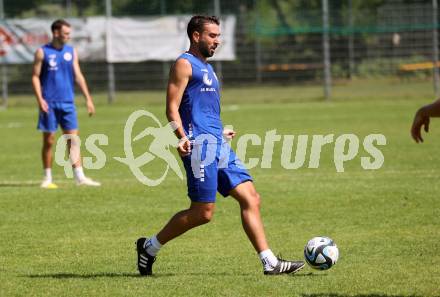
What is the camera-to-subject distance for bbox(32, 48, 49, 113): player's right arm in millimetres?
13250

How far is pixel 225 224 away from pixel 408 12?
22.5 metres

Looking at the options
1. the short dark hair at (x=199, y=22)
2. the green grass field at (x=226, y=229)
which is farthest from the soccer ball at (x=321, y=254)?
the short dark hair at (x=199, y=22)

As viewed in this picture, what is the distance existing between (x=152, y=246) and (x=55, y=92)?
20.6 ft

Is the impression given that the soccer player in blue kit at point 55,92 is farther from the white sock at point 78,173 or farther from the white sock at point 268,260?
the white sock at point 268,260

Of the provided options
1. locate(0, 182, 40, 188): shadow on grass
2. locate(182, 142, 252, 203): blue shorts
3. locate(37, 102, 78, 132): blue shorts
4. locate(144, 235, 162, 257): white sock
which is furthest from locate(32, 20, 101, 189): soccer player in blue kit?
locate(182, 142, 252, 203): blue shorts

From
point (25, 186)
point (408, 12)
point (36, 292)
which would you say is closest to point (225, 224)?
point (36, 292)

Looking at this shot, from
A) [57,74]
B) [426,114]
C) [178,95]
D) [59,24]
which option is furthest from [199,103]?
[57,74]

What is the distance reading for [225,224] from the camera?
10.2 meters

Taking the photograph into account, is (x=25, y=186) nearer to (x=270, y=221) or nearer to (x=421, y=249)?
(x=270, y=221)

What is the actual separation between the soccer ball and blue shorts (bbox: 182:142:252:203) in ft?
2.47

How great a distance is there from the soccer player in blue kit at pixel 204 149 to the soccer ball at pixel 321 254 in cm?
10

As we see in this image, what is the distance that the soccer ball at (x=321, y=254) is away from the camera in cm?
760

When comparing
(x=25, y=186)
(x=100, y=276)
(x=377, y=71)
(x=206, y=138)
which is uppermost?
(x=206, y=138)

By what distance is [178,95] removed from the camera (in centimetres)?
742
